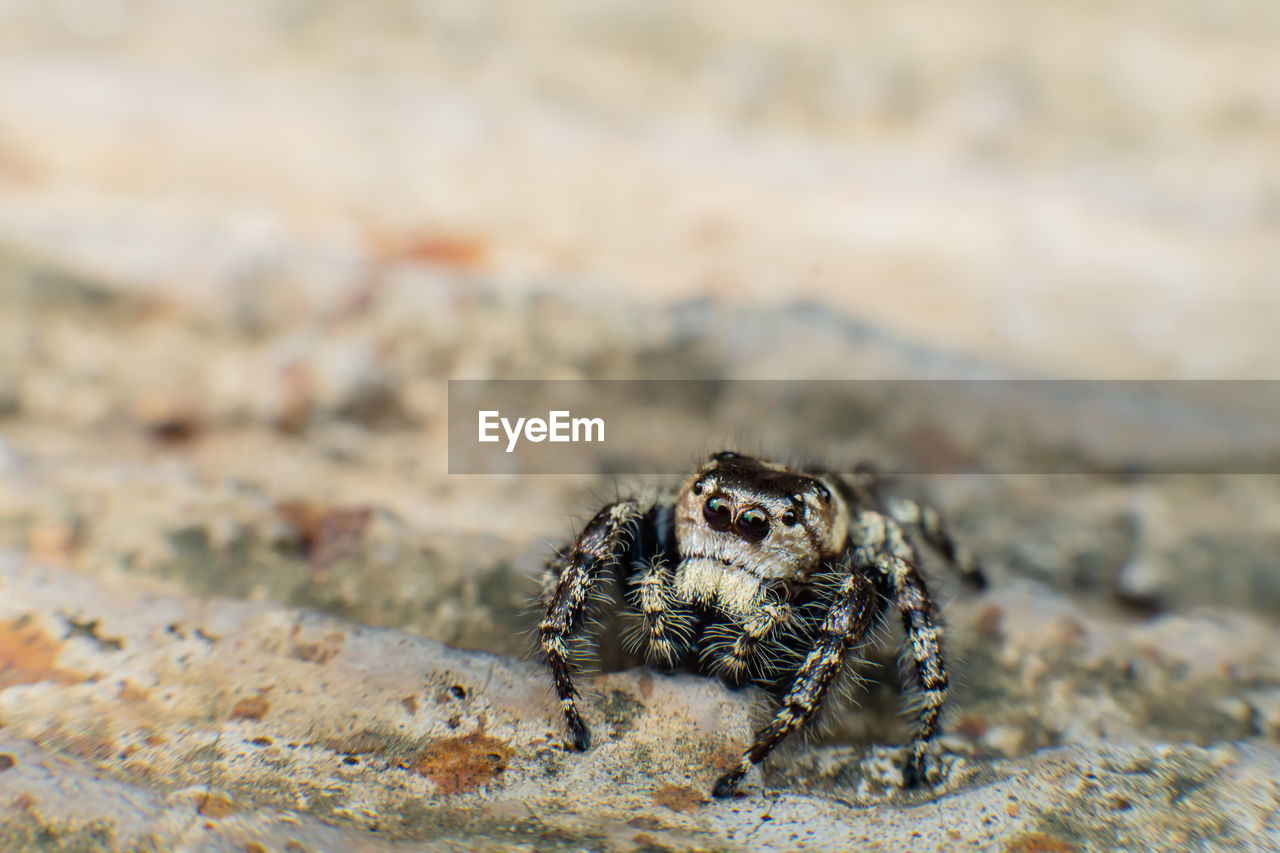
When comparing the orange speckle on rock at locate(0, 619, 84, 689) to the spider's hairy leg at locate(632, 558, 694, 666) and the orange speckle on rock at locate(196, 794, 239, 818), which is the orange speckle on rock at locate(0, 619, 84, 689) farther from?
the spider's hairy leg at locate(632, 558, 694, 666)

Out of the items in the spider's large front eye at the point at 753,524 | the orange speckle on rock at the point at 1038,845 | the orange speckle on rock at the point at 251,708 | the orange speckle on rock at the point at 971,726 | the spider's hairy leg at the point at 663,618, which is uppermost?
the spider's large front eye at the point at 753,524

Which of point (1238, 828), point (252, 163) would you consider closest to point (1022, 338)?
point (1238, 828)

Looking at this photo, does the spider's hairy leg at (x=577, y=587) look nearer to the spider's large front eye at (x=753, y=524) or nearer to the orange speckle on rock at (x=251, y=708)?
the spider's large front eye at (x=753, y=524)

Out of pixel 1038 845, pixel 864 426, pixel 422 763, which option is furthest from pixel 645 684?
pixel 864 426

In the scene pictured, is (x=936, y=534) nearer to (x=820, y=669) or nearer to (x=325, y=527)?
(x=820, y=669)

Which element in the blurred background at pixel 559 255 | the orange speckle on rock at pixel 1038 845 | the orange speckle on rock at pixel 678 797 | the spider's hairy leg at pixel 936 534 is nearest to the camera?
the orange speckle on rock at pixel 1038 845

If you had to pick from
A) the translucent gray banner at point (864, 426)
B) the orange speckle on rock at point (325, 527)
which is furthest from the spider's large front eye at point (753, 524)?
the translucent gray banner at point (864, 426)

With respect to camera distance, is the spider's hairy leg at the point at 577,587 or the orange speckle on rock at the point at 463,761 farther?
the spider's hairy leg at the point at 577,587
